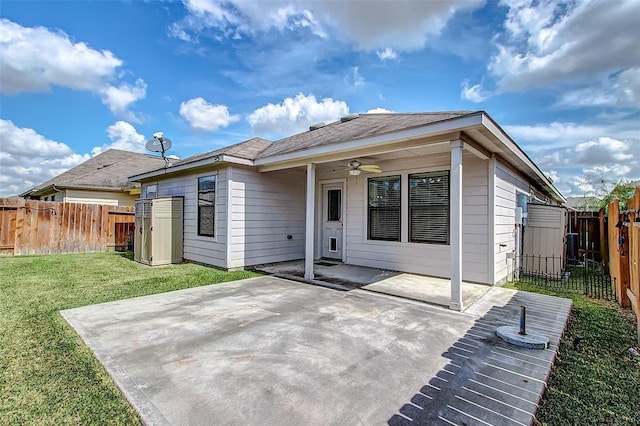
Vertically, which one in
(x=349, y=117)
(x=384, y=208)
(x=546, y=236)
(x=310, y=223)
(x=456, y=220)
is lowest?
(x=546, y=236)

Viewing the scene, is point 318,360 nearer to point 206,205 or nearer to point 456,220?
point 456,220

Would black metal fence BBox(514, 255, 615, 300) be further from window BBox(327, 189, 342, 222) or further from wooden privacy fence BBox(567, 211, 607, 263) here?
window BBox(327, 189, 342, 222)

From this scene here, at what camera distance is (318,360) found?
8.69 ft

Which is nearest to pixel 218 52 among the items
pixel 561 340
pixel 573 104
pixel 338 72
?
pixel 338 72

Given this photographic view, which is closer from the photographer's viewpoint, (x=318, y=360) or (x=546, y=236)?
(x=318, y=360)

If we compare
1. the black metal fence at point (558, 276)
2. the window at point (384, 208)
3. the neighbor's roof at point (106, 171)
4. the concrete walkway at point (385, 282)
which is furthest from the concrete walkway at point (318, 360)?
the neighbor's roof at point (106, 171)

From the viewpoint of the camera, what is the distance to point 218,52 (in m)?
9.18

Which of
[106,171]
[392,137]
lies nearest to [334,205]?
[392,137]

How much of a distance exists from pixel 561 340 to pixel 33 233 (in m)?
13.5

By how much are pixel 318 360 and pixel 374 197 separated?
4944 mm

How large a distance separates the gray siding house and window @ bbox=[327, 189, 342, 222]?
3 centimetres

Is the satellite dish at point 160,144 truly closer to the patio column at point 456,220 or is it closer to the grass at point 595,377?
the patio column at point 456,220

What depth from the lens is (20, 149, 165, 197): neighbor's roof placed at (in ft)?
42.4

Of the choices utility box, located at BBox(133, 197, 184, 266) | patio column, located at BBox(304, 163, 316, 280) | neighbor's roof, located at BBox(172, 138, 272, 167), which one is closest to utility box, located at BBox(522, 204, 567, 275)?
patio column, located at BBox(304, 163, 316, 280)
